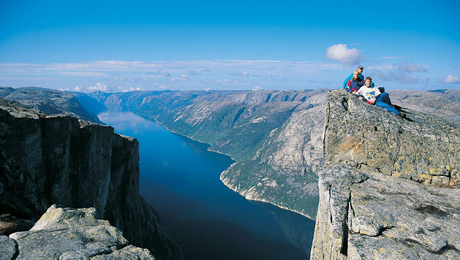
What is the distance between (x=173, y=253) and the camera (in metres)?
77.6

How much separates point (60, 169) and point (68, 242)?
25.6 m

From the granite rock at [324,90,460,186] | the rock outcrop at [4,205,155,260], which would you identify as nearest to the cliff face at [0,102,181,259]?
the rock outcrop at [4,205,155,260]

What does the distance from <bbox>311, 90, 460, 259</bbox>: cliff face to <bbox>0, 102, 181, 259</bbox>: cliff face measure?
639 inches

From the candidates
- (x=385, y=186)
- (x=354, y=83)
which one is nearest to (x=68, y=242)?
(x=385, y=186)

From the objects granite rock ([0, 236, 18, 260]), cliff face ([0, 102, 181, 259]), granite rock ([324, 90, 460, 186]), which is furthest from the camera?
cliff face ([0, 102, 181, 259])

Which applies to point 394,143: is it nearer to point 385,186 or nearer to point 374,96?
point 385,186

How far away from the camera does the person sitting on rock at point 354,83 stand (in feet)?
68.3

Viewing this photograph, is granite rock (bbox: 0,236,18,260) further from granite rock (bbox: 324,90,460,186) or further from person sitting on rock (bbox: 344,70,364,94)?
person sitting on rock (bbox: 344,70,364,94)

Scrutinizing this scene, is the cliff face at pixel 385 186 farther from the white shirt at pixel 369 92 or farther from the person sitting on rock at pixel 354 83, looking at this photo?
the person sitting on rock at pixel 354 83

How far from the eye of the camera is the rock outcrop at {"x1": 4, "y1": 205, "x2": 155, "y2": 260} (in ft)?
31.1

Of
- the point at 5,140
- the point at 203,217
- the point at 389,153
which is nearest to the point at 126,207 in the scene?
the point at 5,140

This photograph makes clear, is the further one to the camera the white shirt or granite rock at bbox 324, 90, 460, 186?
the white shirt

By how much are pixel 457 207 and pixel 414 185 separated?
A: 2116mm

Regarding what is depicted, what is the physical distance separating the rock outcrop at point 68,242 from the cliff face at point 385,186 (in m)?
9.40
